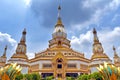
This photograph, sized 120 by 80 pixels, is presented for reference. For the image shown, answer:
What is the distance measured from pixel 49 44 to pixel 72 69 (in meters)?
16.7

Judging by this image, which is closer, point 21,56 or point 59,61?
point 21,56

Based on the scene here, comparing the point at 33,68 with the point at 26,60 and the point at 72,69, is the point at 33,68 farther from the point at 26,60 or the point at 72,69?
the point at 72,69

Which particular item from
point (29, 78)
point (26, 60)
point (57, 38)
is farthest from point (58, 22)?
point (29, 78)

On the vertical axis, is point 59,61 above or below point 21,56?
below

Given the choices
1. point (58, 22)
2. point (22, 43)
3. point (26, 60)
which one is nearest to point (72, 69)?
point (26, 60)

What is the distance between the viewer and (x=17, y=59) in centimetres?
4481

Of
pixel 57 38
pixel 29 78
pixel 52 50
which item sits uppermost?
pixel 57 38

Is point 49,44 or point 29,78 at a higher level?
point 49,44

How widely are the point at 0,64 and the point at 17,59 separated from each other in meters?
16.5

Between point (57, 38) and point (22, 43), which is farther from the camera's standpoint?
point (57, 38)

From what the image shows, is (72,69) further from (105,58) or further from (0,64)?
(0,64)

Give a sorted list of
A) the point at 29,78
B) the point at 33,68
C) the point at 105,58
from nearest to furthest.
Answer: the point at 29,78 → the point at 105,58 → the point at 33,68

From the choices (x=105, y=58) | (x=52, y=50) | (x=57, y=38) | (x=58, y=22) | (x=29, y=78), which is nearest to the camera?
(x=29, y=78)

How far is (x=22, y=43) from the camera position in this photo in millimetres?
49750
